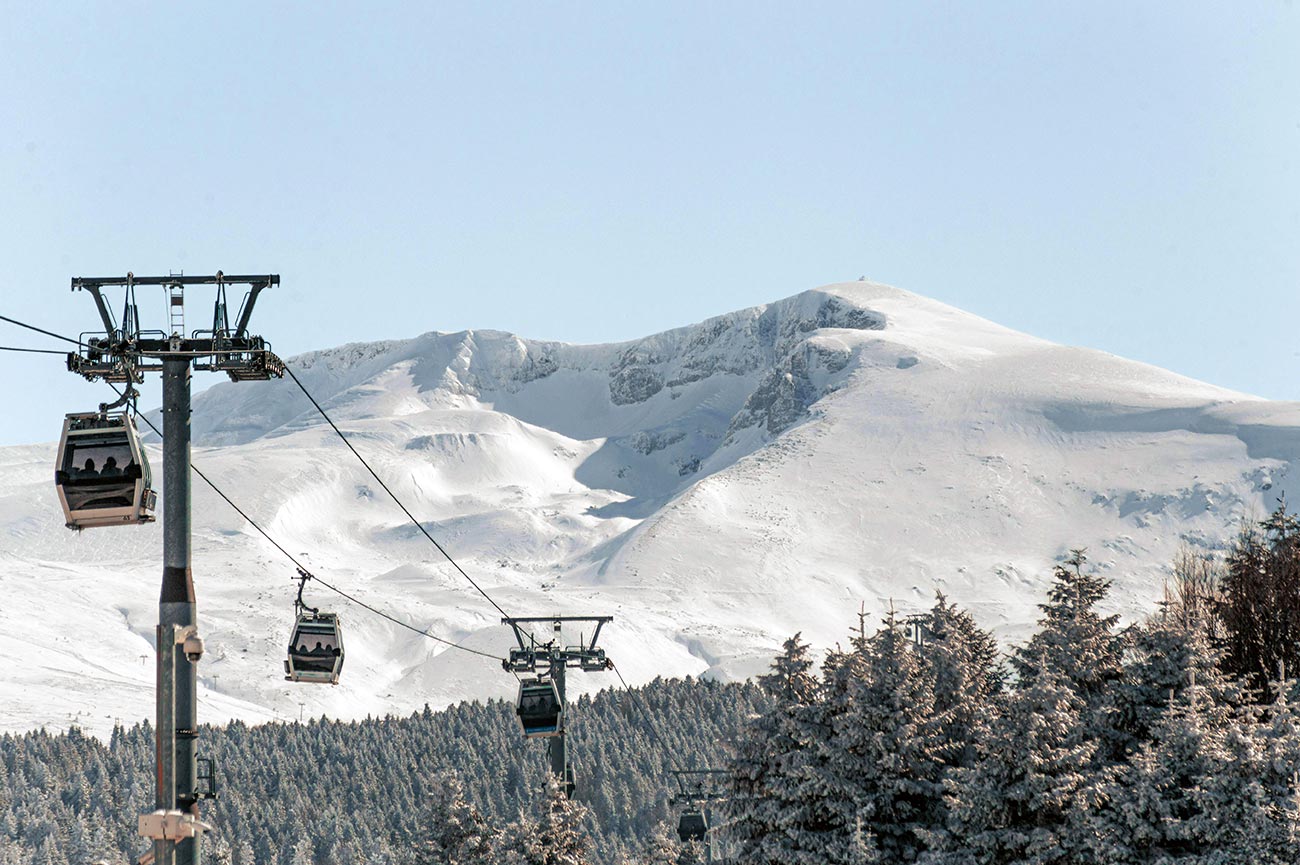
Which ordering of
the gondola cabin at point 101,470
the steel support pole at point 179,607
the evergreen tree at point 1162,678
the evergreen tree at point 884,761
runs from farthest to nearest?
the evergreen tree at point 1162,678 → the evergreen tree at point 884,761 → the gondola cabin at point 101,470 → the steel support pole at point 179,607

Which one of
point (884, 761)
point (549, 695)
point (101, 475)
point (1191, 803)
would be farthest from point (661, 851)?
point (101, 475)

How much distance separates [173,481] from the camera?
18359mm

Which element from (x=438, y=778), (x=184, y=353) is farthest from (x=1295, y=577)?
(x=184, y=353)

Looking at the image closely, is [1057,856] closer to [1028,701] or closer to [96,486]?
[1028,701]

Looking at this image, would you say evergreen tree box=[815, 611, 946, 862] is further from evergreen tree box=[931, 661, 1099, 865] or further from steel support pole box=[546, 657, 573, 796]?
steel support pole box=[546, 657, 573, 796]

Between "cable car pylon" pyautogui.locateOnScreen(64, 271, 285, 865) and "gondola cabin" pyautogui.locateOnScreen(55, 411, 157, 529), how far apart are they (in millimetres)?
17

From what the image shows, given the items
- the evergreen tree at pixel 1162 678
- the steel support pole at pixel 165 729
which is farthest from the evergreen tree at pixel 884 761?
the steel support pole at pixel 165 729

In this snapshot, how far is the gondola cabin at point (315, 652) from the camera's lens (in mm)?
24984

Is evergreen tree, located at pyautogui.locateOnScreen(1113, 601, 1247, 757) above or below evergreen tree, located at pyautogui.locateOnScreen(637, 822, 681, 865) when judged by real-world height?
above

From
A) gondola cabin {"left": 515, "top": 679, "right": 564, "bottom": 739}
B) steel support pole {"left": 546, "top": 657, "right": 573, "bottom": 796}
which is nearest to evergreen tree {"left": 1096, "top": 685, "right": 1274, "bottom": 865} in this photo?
gondola cabin {"left": 515, "top": 679, "right": 564, "bottom": 739}

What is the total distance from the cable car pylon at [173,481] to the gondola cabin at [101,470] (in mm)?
17

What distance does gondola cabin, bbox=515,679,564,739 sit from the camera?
137 ft

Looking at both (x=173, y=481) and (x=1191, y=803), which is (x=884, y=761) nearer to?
(x=1191, y=803)

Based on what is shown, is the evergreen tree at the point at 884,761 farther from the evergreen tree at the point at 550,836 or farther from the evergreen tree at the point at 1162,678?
the evergreen tree at the point at 550,836
